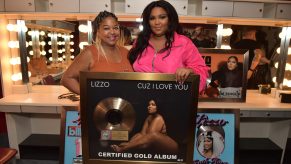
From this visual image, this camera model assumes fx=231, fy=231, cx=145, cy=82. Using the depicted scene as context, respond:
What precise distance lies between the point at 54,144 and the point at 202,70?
6.16 ft

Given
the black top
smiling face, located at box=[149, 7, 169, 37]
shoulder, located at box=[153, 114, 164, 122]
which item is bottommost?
shoulder, located at box=[153, 114, 164, 122]

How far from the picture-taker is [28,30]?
7.67 ft

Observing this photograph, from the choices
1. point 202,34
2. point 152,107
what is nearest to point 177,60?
point 152,107

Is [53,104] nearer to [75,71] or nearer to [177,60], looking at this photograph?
[75,71]

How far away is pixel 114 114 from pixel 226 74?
4.93ft

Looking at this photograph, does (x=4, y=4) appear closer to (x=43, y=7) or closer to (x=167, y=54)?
(x=43, y=7)

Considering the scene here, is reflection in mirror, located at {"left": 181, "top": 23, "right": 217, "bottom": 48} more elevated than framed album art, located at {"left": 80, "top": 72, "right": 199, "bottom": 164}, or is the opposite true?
reflection in mirror, located at {"left": 181, "top": 23, "right": 217, "bottom": 48}

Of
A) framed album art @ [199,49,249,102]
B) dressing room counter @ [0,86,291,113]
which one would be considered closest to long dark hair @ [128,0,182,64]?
dressing room counter @ [0,86,291,113]

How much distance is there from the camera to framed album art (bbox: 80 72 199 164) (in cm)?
83

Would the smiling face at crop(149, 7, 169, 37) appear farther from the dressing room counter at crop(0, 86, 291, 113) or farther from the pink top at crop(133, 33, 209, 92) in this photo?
the dressing room counter at crop(0, 86, 291, 113)

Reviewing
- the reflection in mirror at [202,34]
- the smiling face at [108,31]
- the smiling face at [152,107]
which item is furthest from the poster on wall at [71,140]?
the reflection in mirror at [202,34]

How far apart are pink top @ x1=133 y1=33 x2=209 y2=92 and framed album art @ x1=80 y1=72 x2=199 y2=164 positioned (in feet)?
0.90

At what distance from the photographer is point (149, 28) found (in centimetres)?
115

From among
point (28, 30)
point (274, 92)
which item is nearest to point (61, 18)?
point (28, 30)
